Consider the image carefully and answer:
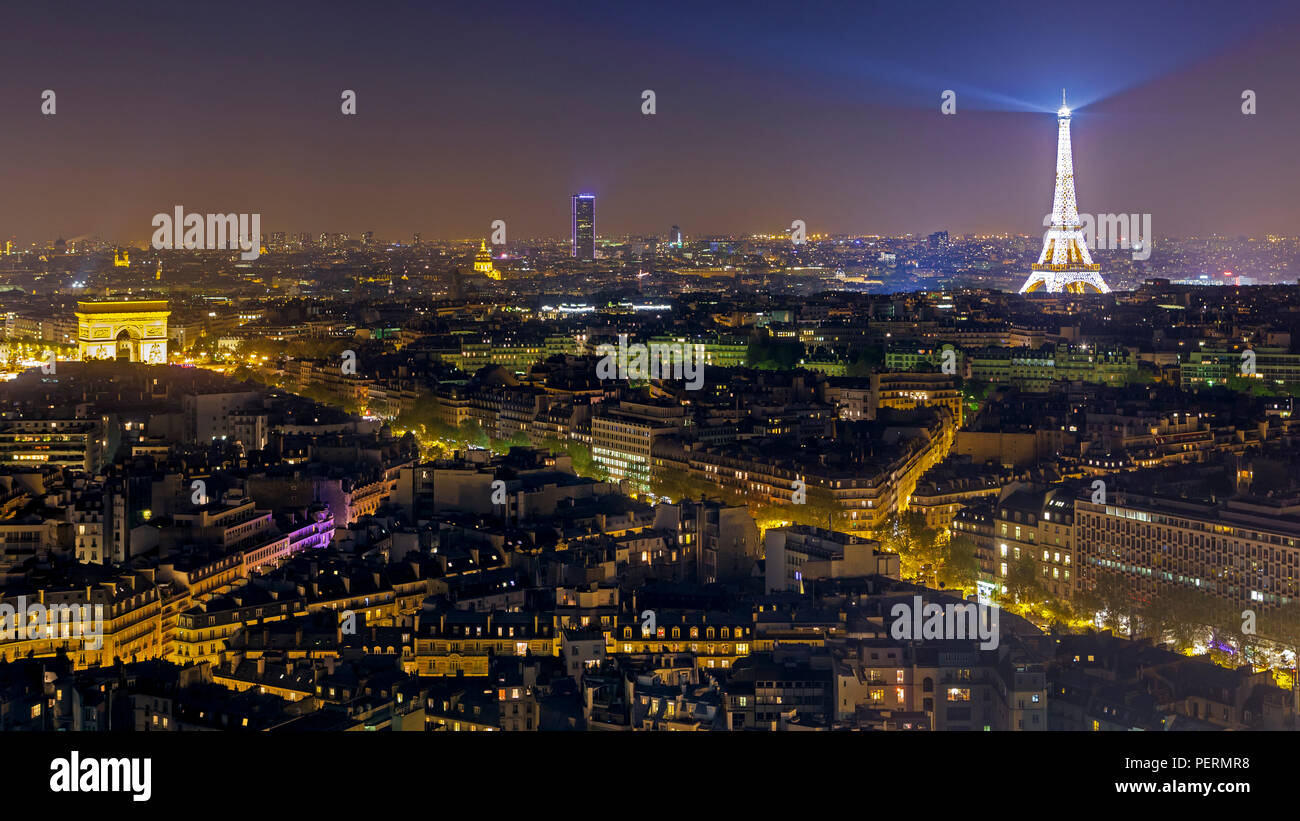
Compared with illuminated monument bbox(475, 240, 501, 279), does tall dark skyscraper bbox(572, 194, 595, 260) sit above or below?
above

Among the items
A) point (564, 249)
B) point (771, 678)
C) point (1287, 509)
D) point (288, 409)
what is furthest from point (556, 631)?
point (564, 249)

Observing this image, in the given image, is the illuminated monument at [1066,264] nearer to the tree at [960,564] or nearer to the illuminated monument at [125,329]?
the illuminated monument at [125,329]

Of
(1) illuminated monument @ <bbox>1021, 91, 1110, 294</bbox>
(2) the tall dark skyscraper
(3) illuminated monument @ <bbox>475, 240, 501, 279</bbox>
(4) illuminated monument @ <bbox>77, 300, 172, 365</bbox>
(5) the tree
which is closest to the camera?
(5) the tree

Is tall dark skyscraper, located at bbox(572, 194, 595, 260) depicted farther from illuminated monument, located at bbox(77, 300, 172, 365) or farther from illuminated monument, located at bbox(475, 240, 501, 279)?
illuminated monument, located at bbox(77, 300, 172, 365)

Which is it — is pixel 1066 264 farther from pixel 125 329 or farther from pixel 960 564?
pixel 960 564

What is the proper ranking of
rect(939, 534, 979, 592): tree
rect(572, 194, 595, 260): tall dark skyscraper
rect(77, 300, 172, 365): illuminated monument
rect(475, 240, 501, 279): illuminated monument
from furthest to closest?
rect(475, 240, 501, 279): illuminated monument, rect(572, 194, 595, 260): tall dark skyscraper, rect(77, 300, 172, 365): illuminated monument, rect(939, 534, 979, 592): tree

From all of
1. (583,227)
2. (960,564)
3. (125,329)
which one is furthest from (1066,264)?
A: (960,564)

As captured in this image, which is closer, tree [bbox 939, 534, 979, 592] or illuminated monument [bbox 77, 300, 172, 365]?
tree [bbox 939, 534, 979, 592]

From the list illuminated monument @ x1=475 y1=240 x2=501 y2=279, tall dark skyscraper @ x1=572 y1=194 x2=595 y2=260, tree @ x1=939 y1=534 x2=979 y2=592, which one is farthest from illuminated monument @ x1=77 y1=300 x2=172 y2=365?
illuminated monument @ x1=475 y1=240 x2=501 y2=279
